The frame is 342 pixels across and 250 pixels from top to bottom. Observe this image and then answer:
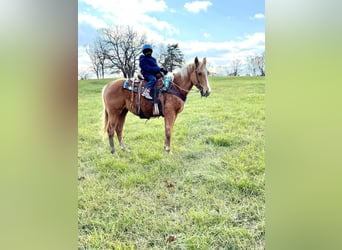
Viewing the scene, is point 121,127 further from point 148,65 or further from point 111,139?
point 148,65

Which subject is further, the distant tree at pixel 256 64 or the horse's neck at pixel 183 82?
the horse's neck at pixel 183 82

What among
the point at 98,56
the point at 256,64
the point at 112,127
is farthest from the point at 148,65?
the point at 256,64

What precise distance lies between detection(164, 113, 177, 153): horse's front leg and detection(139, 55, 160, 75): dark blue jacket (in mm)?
245

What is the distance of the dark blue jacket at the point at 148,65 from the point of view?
1.87m

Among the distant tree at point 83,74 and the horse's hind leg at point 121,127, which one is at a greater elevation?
the distant tree at point 83,74

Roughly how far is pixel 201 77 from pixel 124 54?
42 cm

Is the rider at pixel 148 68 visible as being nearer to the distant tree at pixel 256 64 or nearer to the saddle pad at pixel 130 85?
the saddle pad at pixel 130 85

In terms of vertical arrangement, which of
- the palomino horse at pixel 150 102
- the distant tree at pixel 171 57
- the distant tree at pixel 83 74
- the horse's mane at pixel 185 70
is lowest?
the palomino horse at pixel 150 102

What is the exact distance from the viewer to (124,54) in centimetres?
187

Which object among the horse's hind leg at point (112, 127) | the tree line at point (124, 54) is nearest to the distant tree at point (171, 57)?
the tree line at point (124, 54)
